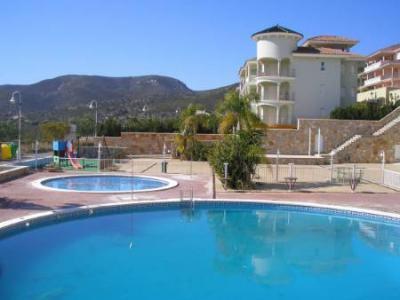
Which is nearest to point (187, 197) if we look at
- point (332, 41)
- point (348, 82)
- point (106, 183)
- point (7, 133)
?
point (106, 183)

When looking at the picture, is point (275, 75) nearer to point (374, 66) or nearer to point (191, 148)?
point (191, 148)

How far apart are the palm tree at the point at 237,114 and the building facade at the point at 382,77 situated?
94.6 ft

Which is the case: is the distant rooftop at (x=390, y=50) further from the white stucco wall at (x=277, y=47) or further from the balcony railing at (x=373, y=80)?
the white stucco wall at (x=277, y=47)

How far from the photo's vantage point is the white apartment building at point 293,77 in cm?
3997

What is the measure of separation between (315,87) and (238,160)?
81.7ft

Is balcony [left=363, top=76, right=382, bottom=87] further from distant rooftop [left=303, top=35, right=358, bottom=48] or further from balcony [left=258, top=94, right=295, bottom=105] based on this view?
balcony [left=258, top=94, right=295, bottom=105]

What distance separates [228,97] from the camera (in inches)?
884

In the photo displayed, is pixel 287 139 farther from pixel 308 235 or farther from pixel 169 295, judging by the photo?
pixel 169 295

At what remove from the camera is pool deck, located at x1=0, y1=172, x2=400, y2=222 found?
13.6 metres

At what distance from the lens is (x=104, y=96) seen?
10456 centimetres

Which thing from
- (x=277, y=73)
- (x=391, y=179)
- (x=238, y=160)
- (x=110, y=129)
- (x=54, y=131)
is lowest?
(x=391, y=179)

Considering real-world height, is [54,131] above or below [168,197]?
above

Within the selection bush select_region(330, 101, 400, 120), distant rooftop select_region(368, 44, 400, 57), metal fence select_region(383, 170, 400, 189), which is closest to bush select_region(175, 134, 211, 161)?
bush select_region(330, 101, 400, 120)

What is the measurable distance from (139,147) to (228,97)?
51.4 feet
